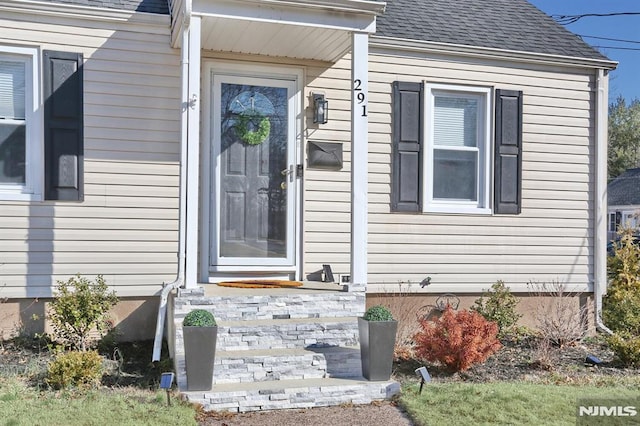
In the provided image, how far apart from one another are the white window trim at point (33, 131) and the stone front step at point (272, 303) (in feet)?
6.64

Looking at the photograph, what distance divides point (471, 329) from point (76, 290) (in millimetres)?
3668

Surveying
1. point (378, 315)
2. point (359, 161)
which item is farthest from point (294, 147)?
point (378, 315)

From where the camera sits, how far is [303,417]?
4.62m

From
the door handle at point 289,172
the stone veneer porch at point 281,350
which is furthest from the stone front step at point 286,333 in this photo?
the door handle at point 289,172

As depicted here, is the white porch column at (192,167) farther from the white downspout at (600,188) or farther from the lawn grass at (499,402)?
the white downspout at (600,188)

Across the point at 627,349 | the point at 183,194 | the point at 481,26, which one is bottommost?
the point at 627,349

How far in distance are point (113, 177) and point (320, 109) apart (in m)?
2.28

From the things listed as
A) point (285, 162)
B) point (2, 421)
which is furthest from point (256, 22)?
point (2, 421)

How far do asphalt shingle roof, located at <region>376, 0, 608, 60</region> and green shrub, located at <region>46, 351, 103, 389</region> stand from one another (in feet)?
15.3

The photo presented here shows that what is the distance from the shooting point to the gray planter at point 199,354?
15.3 ft

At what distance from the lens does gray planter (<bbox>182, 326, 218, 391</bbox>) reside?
183 inches

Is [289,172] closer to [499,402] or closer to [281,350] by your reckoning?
[281,350]

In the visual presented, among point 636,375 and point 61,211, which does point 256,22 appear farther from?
point 636,375

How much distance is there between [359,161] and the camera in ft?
19.7
